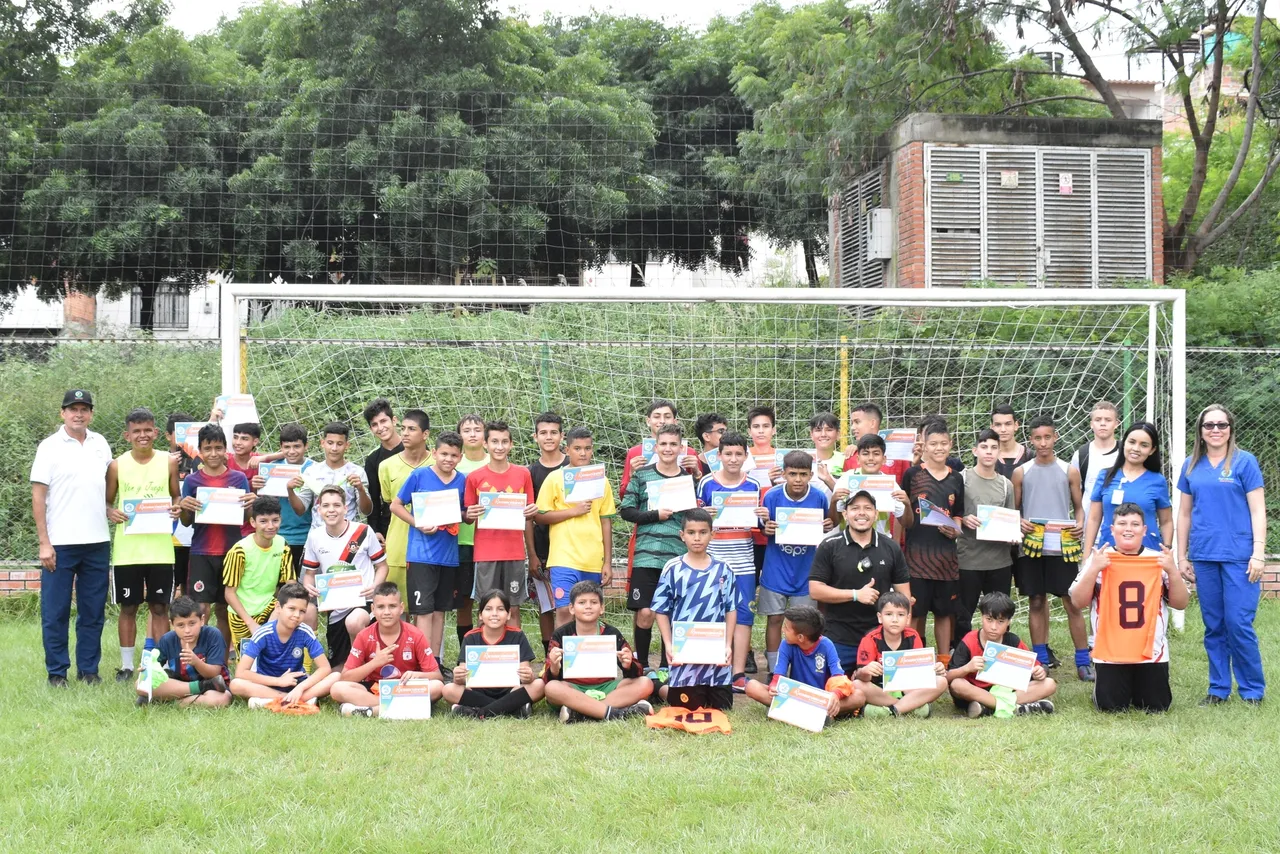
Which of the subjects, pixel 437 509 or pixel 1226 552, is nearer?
pixel 1226 552

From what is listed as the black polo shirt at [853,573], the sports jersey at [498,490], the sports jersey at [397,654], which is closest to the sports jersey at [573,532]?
the sports jersey at [498,490]

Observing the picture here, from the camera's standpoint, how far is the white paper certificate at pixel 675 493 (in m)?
6.95

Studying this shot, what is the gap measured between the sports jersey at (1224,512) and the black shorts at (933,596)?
1346mm

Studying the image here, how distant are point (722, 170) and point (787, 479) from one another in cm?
Result: 1170

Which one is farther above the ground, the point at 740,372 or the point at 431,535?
the point at 740,372

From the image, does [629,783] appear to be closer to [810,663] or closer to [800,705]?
[800,705]

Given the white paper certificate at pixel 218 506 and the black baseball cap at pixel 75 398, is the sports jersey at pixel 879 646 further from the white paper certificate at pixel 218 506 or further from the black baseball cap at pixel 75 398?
the black baseball cap at pixel 75 398

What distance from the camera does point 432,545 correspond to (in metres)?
7.13

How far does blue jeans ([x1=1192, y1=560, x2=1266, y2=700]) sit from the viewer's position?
6.41m

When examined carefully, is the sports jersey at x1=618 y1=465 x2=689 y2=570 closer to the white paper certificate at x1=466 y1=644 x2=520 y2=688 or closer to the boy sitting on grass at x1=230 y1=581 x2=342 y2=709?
the white paper certificate at x1=466 y1=644 x2=520 y2=688

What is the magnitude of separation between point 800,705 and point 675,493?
4.87 feet

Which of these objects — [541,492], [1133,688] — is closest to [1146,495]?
[1133,688]

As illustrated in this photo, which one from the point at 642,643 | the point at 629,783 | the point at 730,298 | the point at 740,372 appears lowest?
the point at 629,783

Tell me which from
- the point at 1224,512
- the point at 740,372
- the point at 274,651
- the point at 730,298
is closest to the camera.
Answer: the point at 1224,512
